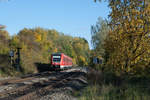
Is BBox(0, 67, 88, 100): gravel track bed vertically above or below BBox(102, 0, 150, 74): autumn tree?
below

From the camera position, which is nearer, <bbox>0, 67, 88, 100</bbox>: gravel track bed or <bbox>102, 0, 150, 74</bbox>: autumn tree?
<bbox>0, 67, 88, 100</bbox>: gravel track bed

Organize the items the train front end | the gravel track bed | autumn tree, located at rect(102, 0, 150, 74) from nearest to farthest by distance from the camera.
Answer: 1. the gravel track bed
2. autumn tree, located at rect(102, 0, 150, 74)
3. the train front end

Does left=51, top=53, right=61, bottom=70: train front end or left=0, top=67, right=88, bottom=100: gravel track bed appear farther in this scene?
left=51, top=53, right=61, bottom=70: train front end

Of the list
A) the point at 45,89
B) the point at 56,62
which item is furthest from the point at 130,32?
the point at 56,62

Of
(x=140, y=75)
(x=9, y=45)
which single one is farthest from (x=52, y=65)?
(x=140, y=75)

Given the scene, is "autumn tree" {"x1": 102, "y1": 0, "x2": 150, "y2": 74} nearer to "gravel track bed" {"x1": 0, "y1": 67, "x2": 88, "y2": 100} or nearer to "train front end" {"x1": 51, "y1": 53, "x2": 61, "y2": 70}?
"gravel track bed" {"x1": 0, "y1": 67, "x2": 88, "y2": 100}

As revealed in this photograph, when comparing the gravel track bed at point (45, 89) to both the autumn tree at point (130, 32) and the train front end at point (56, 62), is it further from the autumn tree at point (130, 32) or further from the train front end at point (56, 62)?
the train front end at point (56, 62)

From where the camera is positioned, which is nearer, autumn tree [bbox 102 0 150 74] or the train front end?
autumn tree [bbox 102 0 150 74]

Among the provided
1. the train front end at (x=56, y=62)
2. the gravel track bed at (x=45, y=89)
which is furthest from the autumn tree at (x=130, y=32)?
the train front end at (x=56, y=62)

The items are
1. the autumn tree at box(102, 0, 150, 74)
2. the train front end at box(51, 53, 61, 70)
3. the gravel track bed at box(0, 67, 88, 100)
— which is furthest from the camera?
the train front end at box(51, 53, 61, 70)

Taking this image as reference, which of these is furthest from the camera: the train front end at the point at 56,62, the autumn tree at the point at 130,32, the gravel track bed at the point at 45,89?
the train front end at the point at 56,62

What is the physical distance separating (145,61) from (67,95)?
6.20m

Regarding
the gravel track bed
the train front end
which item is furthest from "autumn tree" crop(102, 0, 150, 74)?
the train front end

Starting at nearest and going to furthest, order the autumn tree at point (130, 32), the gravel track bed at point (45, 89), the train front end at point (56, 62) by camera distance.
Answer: the gravel track bed at point (45, 89)
the autumn tree at point (130, 32)
the train front end at point (56, 62)
